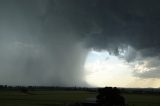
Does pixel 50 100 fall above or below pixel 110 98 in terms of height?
below

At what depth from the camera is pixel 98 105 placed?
86.2 metres

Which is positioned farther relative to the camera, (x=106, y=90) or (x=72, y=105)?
(x=106, y=90)

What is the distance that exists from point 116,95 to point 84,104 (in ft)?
30.3

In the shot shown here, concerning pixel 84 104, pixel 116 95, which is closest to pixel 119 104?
pixel 116 95

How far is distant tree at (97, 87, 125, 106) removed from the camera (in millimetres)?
85625

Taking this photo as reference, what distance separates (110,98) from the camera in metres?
86.8

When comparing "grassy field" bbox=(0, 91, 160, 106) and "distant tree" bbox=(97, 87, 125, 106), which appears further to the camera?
"grassy field" bbox=(0, 91, 160, 106)

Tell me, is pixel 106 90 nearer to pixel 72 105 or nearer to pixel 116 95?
pixel 116 95

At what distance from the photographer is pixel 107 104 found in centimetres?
8469

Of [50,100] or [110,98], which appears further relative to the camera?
[50,100]

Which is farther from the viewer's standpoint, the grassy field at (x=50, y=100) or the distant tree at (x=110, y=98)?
the grassy field at (x=50, y=100)

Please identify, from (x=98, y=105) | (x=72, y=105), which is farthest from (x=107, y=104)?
(x=72, y=105)

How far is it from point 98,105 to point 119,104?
18.8ft

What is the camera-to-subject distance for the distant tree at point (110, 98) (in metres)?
85.6
